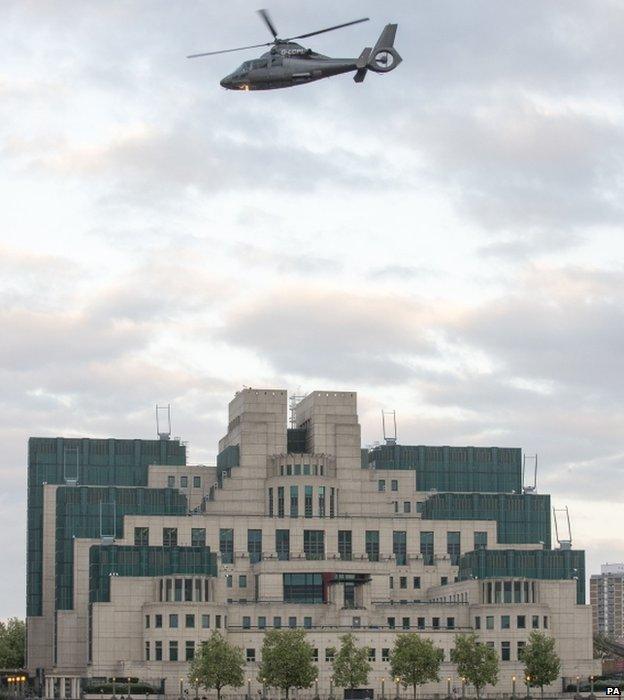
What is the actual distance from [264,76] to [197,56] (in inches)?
833

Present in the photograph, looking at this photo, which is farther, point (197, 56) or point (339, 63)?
point (339, 63)

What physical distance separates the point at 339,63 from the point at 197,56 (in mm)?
24186

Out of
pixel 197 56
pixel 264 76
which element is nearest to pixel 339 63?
pixel 264 76

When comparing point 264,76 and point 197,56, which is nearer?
point 197,56

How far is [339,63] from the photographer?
Result: 199125mm

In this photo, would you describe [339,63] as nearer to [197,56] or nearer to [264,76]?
[264,76]

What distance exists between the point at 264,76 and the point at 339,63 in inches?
304

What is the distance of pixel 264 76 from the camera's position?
654ft
